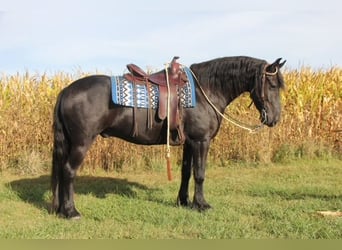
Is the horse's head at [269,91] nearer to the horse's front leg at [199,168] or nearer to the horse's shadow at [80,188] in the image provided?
the horse's front leg at [199,168]

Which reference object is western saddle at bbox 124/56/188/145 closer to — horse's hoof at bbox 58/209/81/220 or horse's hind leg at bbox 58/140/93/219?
horse's hind leg at bbox 58/140/93/219

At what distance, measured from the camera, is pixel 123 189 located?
7.34 meters

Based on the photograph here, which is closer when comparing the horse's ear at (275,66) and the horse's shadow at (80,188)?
the horse's ear at (275,66)

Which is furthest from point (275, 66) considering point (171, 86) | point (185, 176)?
point (185, 176)

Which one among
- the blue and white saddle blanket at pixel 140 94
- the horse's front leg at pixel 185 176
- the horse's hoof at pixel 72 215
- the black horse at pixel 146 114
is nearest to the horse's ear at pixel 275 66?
the black horse at pixel 146 114

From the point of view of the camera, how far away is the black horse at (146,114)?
5.38 meters

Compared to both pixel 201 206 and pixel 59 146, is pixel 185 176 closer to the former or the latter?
pixel 201 206

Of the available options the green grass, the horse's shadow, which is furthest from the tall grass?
the horse's shadow

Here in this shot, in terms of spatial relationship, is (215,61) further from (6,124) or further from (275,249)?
(6,124)

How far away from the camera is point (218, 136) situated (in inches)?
380

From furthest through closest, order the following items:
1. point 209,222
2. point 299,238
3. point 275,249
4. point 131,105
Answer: point 131,105 → point 209,222 → point 299,238 → point 275,249

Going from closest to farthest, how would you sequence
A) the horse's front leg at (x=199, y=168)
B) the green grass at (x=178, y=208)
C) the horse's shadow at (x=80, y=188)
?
1. the green grass at (x=178, y=208)
2. the horse's front leg at (x=199, y=168)
3. the horse's shadow at (x=80, y=188)

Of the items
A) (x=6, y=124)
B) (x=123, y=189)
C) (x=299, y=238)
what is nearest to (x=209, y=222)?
(x=299, y=238)

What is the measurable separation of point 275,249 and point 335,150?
22.0 feet
